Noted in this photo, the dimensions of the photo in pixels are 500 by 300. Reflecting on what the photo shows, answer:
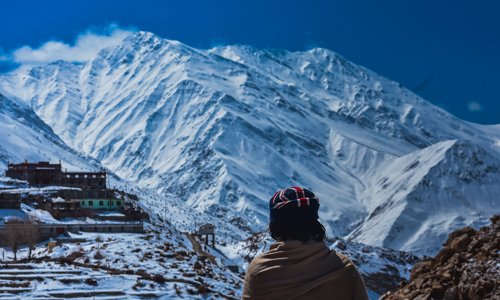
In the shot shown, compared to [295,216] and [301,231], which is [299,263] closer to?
[301,231]

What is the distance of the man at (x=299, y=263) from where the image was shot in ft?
18.1

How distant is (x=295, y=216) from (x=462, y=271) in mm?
10059

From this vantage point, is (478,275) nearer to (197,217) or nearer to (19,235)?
(19,235)

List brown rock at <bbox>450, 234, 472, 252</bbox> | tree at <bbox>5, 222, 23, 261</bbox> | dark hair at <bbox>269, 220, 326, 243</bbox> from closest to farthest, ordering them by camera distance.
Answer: dark hair at <bbox>269, 220, 326, 243</bbox> < brown rock at <bbox>450, 234, 472, 252</bbox> < tree at <bbox>5, 222, 23, 261</bbox>

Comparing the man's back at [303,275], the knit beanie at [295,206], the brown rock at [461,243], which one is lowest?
the brown rock at [461,243]

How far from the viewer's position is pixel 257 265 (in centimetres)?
568

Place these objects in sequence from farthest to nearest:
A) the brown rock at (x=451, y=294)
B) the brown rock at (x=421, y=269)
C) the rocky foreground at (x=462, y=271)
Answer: the brown rock at (x=421, y=269) < the brown rock at (x=451, y=294) < the rocky foreground at (x=462, y=271)

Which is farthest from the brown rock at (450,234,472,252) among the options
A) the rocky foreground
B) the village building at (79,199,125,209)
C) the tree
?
the village building at (79,199,125,209)

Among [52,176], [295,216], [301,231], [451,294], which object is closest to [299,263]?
[301,231]

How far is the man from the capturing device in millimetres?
5520

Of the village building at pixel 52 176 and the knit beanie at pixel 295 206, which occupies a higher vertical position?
the village building at pixel 52 176

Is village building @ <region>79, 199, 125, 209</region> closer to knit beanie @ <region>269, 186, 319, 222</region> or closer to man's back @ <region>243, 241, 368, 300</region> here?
knit beanie @ <region>269, 186, 319, 222</region>

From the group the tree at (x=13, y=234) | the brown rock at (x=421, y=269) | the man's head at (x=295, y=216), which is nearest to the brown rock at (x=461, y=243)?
the brown rock at (x=421, y=269)

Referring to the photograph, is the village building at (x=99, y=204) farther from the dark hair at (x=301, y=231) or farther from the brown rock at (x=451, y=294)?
the dark hair at (x=301, y=231)
